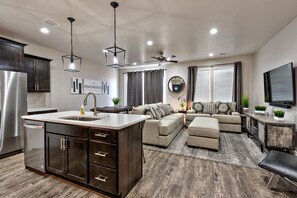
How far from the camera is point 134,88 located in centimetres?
726

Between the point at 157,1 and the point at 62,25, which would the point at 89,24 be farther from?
the point at 157,1

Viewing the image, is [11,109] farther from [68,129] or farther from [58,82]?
[68,129]

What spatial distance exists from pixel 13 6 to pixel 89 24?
1.17 m

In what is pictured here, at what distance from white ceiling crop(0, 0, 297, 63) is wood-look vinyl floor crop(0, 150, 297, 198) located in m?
2.73

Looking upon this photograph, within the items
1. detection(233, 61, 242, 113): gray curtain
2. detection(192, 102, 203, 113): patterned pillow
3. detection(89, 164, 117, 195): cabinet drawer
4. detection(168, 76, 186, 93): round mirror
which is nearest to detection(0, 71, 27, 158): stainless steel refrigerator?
detection(89, 164, 117, 195): cabinet drawer

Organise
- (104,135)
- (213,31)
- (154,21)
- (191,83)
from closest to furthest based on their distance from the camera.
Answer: (104,135)
(154,21)
(213,31)
(191,83)

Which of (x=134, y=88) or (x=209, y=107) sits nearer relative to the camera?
(x=209, y=107)

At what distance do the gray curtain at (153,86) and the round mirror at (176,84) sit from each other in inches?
17.5

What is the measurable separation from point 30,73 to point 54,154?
275 cm

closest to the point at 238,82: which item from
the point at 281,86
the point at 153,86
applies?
the point at 281,86

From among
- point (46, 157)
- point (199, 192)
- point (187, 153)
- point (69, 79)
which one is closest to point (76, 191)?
point (46, 157)

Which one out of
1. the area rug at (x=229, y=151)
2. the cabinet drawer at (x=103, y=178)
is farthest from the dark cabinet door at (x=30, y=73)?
the area rug at (x=229, y=151)

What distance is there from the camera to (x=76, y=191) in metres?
1.89

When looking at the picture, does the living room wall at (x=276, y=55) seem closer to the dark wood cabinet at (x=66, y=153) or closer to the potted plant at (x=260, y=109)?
the potted plant at (x=260, y=109)
